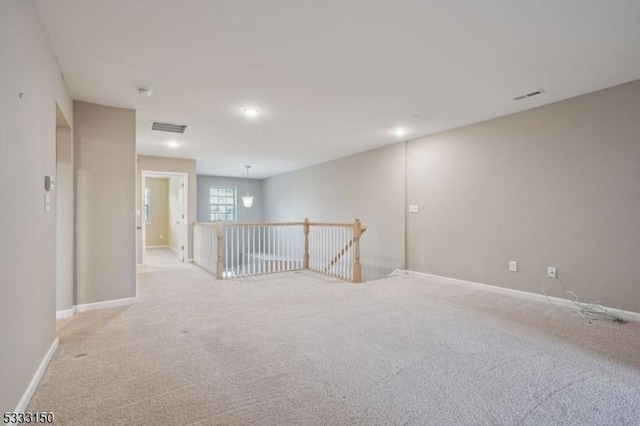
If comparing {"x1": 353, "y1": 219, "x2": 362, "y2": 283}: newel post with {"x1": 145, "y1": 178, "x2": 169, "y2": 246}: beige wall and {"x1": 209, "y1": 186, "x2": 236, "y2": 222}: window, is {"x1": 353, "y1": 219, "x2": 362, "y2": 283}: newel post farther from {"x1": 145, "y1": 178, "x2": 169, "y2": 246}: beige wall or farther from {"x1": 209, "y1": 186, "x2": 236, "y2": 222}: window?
{"x1": 145, "y1": 178, "x2": 169, "y2": 246}: beige wall

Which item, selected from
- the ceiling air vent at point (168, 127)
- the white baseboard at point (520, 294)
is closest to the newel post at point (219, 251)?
the ceiling air vent at point (168, 127)

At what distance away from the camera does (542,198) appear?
387 cm

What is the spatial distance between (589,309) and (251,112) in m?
4.63

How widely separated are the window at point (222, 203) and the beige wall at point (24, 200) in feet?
26.8

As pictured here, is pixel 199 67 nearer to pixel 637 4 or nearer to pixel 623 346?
pixel 637 4

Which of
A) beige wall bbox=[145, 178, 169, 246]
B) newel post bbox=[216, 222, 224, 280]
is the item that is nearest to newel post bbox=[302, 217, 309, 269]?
newel post bbox=[216, 222, 224, 280]

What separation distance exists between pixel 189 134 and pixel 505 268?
5.23 metres

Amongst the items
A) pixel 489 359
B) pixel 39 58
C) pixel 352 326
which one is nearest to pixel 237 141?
pixel 39 58

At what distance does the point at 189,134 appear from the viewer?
516 cm

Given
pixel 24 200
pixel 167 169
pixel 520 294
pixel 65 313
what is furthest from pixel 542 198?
pixel 167 169

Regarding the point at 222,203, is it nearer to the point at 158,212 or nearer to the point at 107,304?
the point at 158,212

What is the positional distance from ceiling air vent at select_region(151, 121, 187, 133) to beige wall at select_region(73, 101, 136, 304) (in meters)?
0.65

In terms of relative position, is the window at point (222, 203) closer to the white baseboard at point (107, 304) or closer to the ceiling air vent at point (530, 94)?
the white baseboard at point (107, 304)

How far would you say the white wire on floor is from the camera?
3.22 meters
